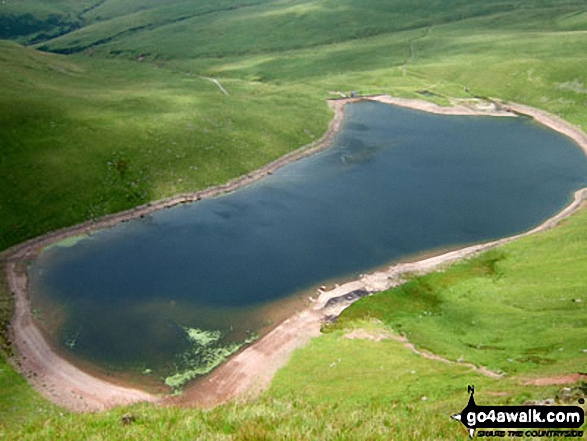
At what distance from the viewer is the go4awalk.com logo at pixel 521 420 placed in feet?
54.7

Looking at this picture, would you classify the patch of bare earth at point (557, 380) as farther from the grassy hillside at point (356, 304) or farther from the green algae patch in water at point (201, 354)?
the green algae patch in water at point (201, 354)

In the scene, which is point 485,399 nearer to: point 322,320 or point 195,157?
point 322,320

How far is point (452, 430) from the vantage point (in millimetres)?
17125

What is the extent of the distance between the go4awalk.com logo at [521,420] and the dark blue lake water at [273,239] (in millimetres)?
45768

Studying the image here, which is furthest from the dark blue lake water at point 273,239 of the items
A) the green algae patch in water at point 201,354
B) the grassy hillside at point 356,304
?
the grassy hillside at point 356,304

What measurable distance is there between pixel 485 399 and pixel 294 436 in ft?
75.5

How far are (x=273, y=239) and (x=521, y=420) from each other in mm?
71926

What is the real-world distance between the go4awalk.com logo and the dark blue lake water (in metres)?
45.8

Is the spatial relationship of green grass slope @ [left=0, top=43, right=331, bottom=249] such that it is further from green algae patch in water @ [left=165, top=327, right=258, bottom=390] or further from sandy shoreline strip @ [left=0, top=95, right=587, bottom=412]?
green algae patch in water @ [left=165, top=327, right=258, bottom=390]

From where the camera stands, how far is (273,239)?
289 ft

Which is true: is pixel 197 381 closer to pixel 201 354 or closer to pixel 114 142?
pixel 201 354

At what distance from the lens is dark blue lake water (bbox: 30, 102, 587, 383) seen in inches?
2584

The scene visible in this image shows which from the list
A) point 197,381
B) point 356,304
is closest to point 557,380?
point 356,304

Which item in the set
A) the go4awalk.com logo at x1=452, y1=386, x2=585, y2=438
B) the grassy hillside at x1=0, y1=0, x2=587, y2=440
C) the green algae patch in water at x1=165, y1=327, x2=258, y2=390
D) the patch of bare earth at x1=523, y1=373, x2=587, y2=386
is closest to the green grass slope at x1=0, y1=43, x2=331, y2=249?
the grassy hillside at x1=0, y1=0, x2=587, y2=440
